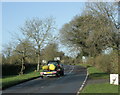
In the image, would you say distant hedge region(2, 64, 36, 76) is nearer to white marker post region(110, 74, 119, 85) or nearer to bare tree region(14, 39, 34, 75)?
bare tree region(14, 39, 34, 75)

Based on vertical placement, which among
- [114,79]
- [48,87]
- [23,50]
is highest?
[23,50]

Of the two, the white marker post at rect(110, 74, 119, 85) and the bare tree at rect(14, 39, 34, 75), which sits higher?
the bare tree at rect(14, 39, 34, 75)

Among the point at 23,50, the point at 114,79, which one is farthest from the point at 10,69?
the point at 114,79

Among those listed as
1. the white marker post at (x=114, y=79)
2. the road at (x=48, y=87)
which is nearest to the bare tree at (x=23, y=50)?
the road at (x=48, y=87)

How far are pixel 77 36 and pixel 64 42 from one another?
12.1 feet

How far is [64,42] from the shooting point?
201ft

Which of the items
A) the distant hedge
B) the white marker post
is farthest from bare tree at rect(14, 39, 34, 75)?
the white marker post

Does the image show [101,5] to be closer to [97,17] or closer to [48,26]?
[97,17]

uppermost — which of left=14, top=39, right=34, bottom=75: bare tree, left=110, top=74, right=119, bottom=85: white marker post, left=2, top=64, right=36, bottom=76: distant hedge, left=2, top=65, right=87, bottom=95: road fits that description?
left=14, top=39, right=34, bottom=75: bare tree

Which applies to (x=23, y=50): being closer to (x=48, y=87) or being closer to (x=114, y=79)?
(x=48, y=87)

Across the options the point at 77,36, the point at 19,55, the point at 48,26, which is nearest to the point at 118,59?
the point at 19,55

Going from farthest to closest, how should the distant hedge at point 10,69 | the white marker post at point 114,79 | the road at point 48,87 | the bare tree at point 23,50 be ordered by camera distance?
the distant hedge at point 10,69
the bare tree at point 23,50
the white marker post at point 114,79
the road at point 48,87

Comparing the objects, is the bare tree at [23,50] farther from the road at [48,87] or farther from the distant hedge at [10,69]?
the road at [48,87]

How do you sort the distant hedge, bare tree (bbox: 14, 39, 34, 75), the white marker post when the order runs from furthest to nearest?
the distant hedge < bare tree (bbox: 14, 39, 34, 75) < the white marker post
